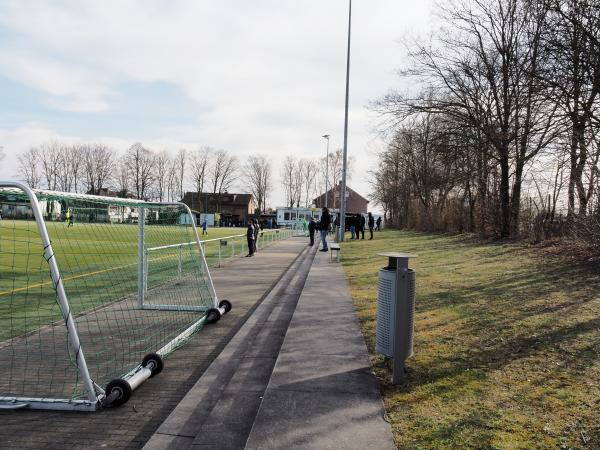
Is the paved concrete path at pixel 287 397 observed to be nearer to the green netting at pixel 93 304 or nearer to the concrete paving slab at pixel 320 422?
the concrete paving slab at pixel 320 422

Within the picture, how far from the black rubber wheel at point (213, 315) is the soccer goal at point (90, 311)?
0.6 inches

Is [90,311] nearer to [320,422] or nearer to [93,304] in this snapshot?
[93,304]

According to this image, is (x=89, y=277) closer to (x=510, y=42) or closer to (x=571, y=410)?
(x=571, y=410)

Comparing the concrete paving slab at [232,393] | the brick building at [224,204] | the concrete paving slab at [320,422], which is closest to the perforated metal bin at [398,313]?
the concrete paving slab at [320,422]

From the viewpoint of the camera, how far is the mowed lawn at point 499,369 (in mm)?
3172

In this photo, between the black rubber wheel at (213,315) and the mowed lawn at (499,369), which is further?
the black rubber wheel at (213,315)

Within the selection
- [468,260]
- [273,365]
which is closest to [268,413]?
[273,365]

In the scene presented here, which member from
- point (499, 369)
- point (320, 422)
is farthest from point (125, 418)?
point (499, 369)

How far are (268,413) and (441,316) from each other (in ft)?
13.3

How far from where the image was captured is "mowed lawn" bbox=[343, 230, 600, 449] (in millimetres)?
3172

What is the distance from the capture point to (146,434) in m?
3.33

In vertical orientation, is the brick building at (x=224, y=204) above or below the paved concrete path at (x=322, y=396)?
above

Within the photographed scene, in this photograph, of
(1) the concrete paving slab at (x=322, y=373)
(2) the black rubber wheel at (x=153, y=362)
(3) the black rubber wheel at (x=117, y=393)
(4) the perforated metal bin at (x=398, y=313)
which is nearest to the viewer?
(3) the black rubber wheel at (x=117, y=393)

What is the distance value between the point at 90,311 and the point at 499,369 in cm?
620
